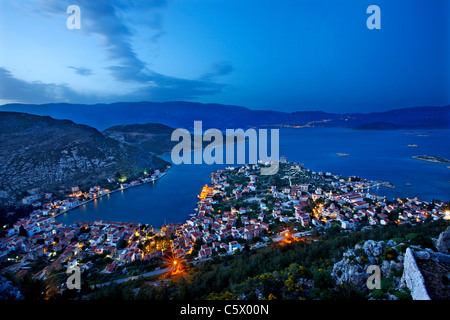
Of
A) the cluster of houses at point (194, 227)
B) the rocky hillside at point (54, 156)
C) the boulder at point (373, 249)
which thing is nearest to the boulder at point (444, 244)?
the boulder at point (373, 249)

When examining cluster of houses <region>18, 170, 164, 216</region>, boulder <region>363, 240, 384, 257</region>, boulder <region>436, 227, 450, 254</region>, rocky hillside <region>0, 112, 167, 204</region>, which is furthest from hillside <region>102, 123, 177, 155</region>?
boulder <region>436, 227, 450, 254</region>

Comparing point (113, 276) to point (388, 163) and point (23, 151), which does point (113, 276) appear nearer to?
point (23, 151)

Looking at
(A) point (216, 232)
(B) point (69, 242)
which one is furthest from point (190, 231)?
(B) point (69, 242)

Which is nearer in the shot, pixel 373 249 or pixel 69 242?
pixel 373 249

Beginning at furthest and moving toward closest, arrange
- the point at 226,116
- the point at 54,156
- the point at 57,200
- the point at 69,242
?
the point at 226,116, the point at 54,156, the point at 57,200, the point at 69,242

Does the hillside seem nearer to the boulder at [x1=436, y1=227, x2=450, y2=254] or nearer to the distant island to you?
the boulder at [x1=436, y1=227, x2=450, y2=254]

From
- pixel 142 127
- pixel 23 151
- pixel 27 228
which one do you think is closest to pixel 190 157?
pixel 142 127

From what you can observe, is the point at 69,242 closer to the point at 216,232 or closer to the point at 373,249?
the point at 216,232
